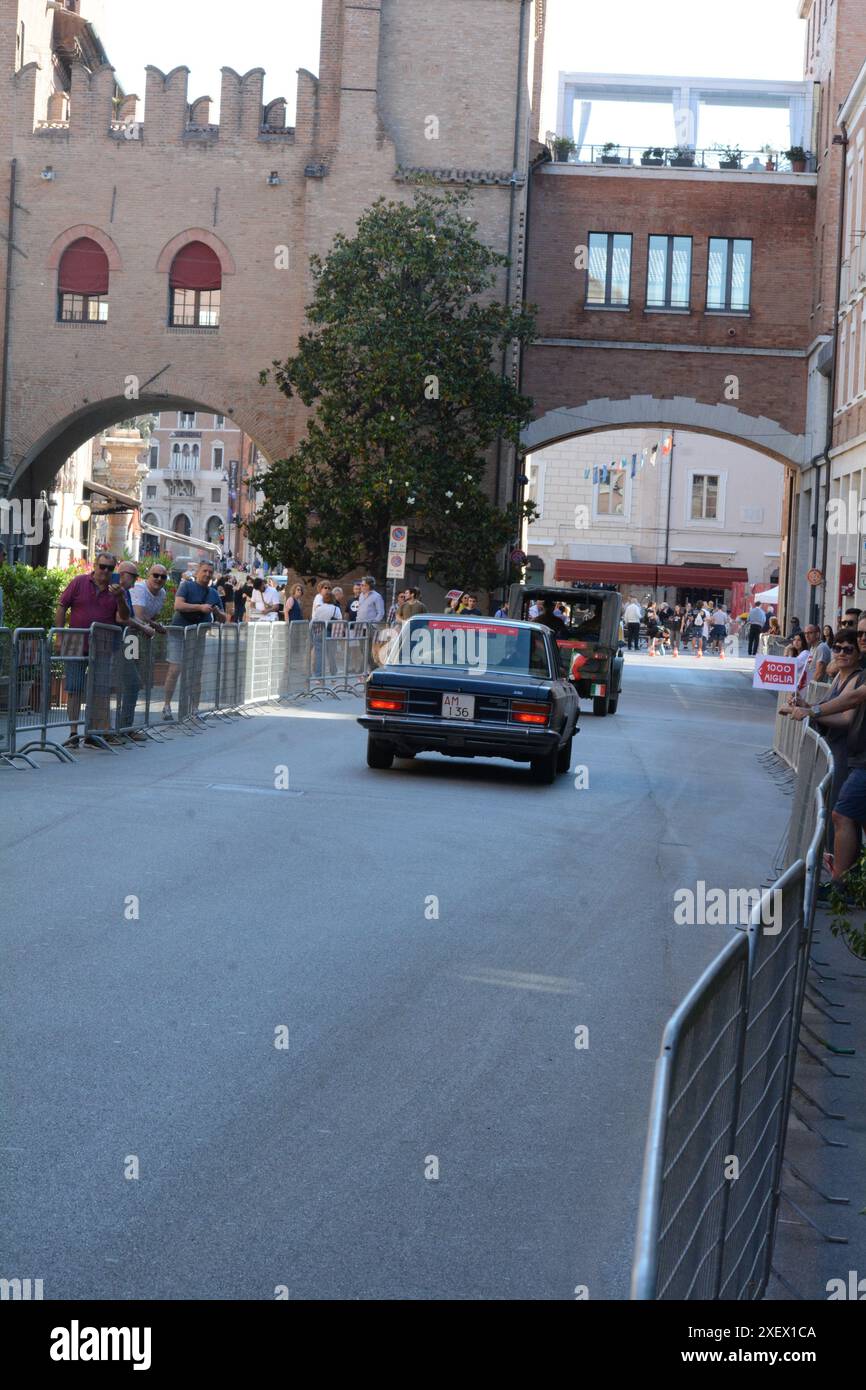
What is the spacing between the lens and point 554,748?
58.3ft

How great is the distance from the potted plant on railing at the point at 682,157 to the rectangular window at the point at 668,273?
6.06 ft

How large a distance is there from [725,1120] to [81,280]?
45.9 metres

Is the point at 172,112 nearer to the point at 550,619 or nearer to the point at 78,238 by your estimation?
the point at 78,238

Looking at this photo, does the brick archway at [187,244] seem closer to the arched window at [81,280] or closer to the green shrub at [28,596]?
the arched window at [81,280]

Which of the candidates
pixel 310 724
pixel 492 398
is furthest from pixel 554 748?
pixel 492 398

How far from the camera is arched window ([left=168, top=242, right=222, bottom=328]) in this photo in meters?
47.5

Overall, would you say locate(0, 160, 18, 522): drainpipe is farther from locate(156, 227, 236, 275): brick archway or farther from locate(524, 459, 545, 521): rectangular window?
locate(524, 459, 545, 521): rectangular window

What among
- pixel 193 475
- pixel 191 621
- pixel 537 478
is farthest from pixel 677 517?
pixel 193 475

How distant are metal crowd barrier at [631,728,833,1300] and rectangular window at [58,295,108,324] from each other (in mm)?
43744

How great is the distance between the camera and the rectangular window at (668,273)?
4784 cm

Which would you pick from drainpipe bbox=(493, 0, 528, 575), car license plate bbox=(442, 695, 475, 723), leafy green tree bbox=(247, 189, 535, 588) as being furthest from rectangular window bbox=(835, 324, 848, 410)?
car license plate bbox=(442, 695, 475, 723)

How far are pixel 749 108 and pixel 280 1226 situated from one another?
161 feet

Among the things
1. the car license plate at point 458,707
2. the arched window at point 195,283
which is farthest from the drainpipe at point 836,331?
the car license plate at point 458,707
